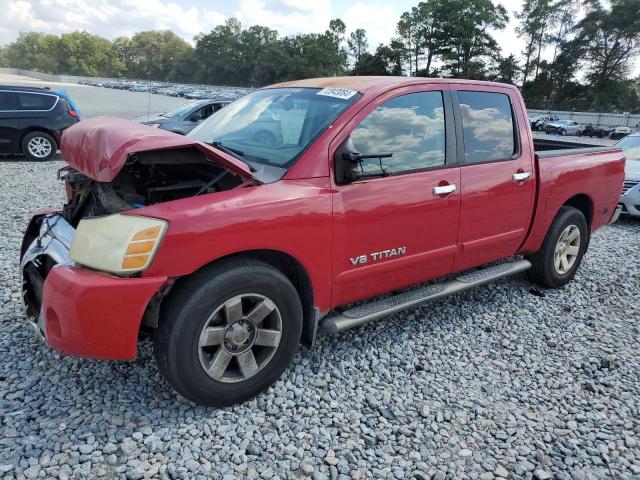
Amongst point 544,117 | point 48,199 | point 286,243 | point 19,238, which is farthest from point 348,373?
point 544,117

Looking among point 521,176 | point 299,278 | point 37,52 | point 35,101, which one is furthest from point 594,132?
point 37,52

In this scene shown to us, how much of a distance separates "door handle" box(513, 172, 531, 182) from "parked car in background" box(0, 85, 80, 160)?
35.5 ft

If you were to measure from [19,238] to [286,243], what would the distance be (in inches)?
169

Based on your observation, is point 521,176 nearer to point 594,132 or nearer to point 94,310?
point 94,310

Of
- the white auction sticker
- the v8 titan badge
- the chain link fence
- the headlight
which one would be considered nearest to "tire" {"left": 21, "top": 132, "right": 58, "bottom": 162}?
the white auction sticker

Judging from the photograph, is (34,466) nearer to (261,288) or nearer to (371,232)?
(261,288)

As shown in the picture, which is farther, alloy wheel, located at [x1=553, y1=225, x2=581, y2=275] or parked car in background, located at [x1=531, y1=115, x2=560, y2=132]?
parked car in background, located at [x1=531, y1=115, x2=560, y2=132]

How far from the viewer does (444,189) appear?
11.2ft

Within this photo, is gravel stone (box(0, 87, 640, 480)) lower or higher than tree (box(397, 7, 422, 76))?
lower

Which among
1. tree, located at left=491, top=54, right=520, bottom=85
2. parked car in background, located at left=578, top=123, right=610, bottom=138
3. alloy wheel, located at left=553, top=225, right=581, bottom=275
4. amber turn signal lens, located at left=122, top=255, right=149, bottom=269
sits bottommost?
alloy wheel, located at left=553, top=225, right=581, bottom=275

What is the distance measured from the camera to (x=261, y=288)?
2682 mm

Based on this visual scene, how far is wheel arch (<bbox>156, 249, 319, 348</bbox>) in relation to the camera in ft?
9.29

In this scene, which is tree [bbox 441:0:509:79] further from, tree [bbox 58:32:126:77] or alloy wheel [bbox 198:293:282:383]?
tree [bbox 58:32:126:77]

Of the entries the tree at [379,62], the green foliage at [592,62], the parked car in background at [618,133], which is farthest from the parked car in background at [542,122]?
the tree at [379,62]
